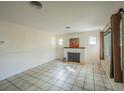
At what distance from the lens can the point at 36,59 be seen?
4.57m

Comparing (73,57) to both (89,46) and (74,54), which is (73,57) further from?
(89,46)

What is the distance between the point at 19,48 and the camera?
11.6 ft

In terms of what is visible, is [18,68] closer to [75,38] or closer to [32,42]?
[32,42]

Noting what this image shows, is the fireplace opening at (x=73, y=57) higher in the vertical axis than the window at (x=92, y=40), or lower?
lower

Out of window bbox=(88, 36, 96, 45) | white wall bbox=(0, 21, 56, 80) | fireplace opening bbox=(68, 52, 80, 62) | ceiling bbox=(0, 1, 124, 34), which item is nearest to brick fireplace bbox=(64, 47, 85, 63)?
fireplace opening bbox=(68, 52, 80, 62)

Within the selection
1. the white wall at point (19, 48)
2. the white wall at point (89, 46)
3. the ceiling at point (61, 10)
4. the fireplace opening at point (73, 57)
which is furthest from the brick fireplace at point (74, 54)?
the ceiling at point (61, 10)

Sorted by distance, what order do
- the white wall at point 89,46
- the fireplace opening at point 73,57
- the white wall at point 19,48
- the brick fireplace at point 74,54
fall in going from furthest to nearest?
the fireplace opening at point 73,57 → the brick fireplace at point 74,54 → the white wall at point 89,46 → the white wall at point 19,48

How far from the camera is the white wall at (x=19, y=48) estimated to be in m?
2.96

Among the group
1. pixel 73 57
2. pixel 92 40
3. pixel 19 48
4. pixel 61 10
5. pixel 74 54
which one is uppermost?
pixel 61 10

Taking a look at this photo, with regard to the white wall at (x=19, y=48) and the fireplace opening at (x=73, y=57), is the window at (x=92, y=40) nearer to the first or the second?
the fireplace opening at (x=73, y=57)

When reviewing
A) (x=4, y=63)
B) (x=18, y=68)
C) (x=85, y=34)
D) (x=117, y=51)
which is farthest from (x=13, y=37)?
(x=85, y=34)

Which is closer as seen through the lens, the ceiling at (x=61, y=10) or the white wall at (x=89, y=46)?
the ceiling at (x=61, y=10)

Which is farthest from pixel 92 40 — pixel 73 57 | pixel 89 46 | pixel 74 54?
pixel 73 57

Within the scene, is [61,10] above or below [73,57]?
above
